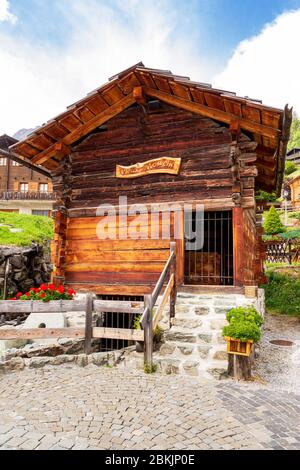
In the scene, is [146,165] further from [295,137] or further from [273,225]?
[295,137]

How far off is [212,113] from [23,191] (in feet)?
Answer: 117

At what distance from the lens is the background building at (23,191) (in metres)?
37.6

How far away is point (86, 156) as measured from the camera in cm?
1002

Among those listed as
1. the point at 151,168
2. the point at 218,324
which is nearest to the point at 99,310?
the point at 218,324

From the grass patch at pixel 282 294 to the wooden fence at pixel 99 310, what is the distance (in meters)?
8.64

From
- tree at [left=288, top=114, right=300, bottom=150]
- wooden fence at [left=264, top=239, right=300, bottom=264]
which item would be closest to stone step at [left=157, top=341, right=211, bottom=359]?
wooden fence at [left=264, top=239, right=300, bottom=264]

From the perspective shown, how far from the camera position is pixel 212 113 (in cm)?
834

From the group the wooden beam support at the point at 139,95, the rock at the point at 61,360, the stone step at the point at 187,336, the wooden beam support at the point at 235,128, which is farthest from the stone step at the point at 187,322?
the wooden beam support at the point at 139,95

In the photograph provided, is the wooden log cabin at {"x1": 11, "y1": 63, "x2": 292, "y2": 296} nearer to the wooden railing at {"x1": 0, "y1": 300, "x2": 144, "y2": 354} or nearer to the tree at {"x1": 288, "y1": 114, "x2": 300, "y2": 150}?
the wooden railing at {"x1": 0, "y1": 300, "x2": 144, "y2": 354}

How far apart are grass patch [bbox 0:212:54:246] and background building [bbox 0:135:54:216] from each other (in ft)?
53.0

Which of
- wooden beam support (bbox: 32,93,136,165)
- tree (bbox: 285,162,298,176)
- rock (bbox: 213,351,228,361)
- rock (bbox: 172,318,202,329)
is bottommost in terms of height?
rock (bbox: 213,351,228,361)

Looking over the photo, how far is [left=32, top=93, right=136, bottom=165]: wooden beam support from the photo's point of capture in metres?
9.46
